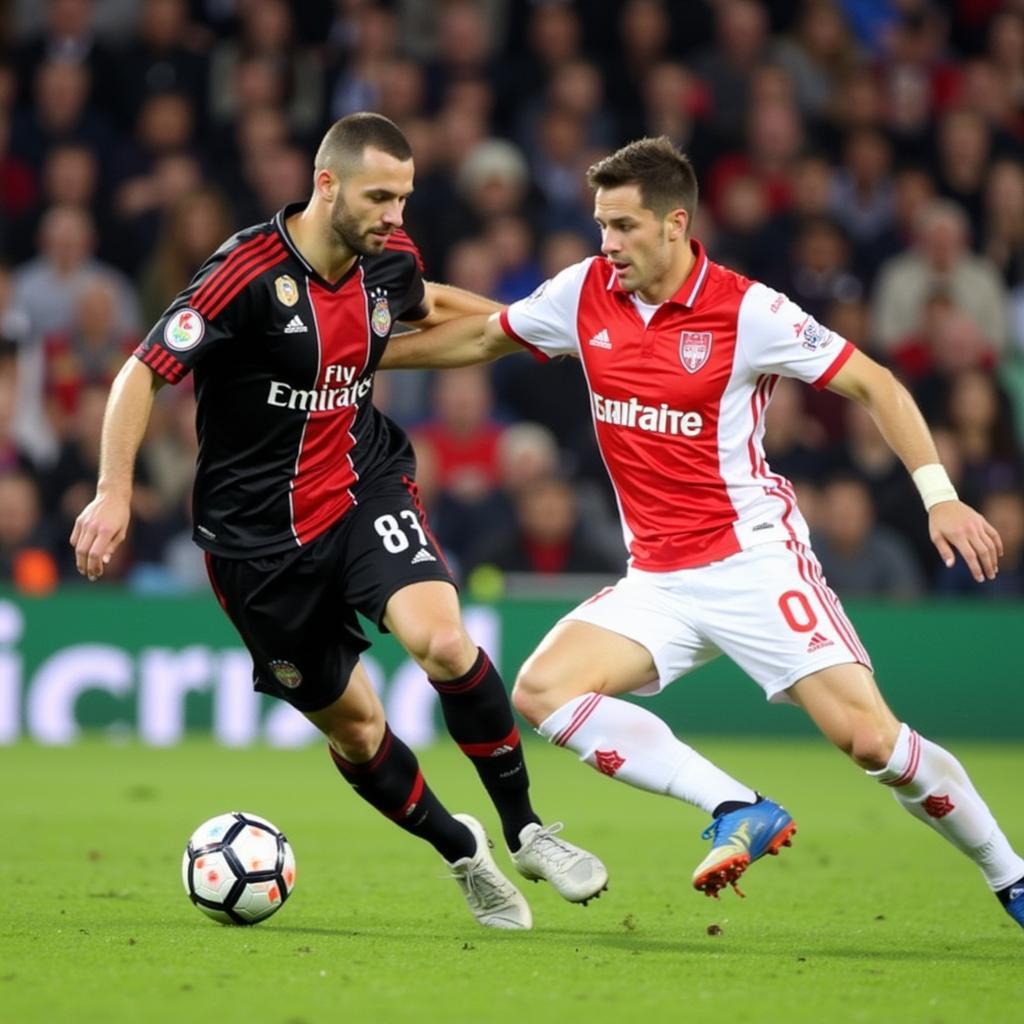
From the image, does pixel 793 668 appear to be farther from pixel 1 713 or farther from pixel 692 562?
pixel 1 713

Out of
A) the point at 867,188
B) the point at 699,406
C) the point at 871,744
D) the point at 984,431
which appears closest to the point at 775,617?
the point at 871,744

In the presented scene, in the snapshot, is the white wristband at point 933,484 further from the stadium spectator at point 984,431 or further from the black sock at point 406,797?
the stadium spectator at point 984,431

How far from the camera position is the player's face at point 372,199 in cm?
614

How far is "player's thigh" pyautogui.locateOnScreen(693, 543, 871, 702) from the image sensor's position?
19.6ft

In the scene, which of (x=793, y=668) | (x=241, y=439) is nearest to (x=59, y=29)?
(x=241, y=439)

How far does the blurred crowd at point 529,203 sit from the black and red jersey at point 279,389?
238 inches

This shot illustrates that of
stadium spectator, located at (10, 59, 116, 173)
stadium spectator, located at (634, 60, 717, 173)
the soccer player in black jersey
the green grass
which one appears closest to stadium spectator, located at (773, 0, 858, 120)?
stadium spectator, located at (634, 60, 717, 173)

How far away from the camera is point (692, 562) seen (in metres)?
6.26

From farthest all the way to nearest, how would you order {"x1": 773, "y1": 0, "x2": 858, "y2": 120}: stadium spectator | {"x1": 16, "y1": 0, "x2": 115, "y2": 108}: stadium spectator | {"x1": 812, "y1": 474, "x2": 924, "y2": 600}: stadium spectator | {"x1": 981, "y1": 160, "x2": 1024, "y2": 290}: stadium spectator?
{"x1": 773, "y1": 0, "x2": 858, "y2": 120}: stadium spectator
{"x1": 16, "y1": 0, "x2": 115, "y2": 108}: stadium spectator
{"x1": 981, "y1": 160, "x2": 1024, "y2": 290}: stadium spectator
{"x1": 812, "y1": 474, "x2": 924, "y2": 600}: stadium spectator

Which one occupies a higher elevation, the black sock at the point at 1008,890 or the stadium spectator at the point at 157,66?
the stadium spectator at the point at 157,66

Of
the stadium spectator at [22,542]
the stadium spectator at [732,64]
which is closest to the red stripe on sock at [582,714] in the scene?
the stadium spectator at [22,542]

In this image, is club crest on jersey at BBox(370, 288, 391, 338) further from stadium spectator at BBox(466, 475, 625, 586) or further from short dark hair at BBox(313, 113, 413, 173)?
stadium spectator at BBox(466, 475, 625, 586)

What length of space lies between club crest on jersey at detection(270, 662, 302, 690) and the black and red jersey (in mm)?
361

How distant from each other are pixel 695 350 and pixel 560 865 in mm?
1630
